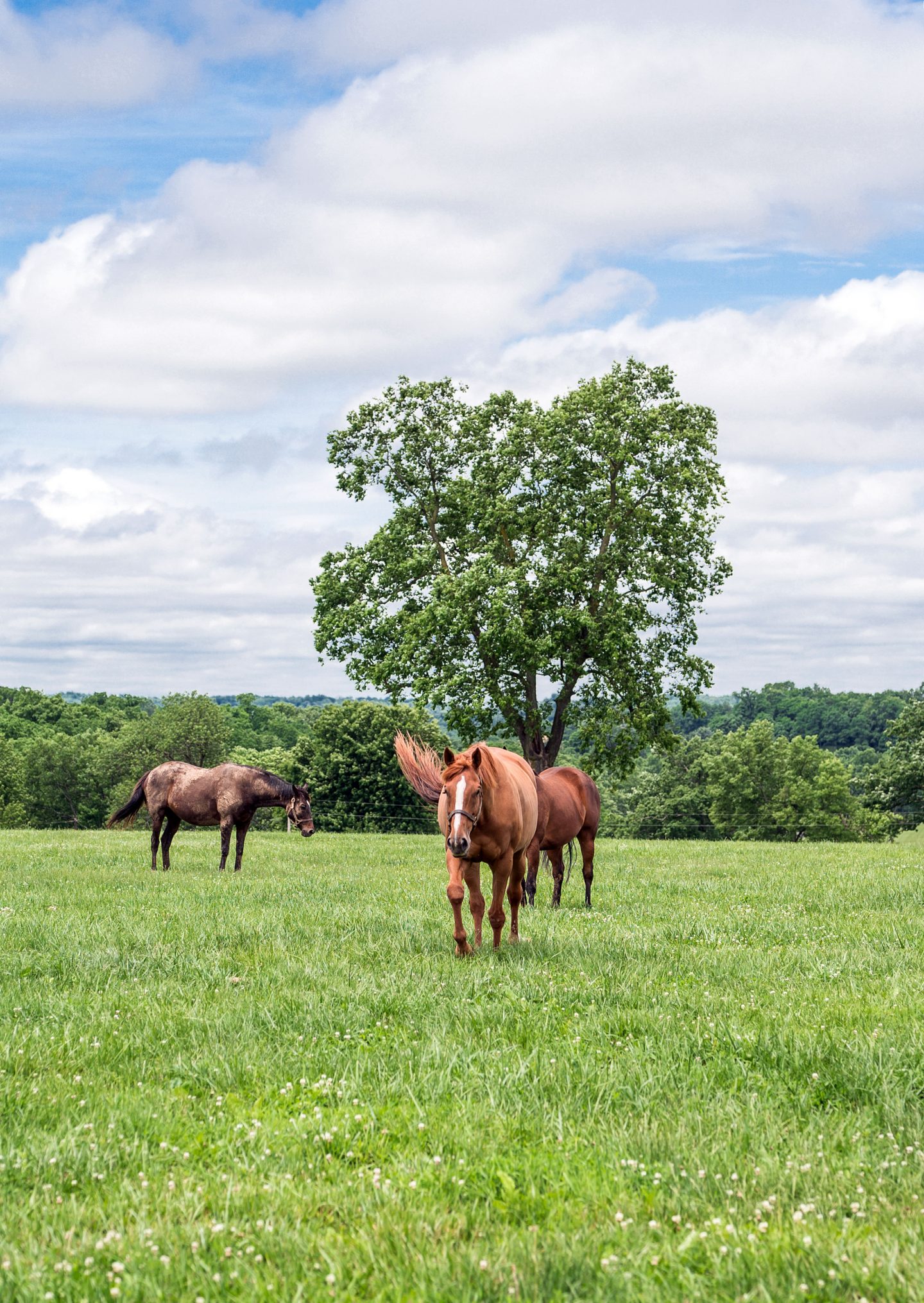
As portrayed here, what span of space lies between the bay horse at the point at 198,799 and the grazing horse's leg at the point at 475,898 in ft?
37.5

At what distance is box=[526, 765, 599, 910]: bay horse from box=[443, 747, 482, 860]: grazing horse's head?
12.9 ft

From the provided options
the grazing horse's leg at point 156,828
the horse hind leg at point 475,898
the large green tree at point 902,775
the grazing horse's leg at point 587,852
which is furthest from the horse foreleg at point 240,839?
the large green tree at point 902,775

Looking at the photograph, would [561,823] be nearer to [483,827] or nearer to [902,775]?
[483,827]

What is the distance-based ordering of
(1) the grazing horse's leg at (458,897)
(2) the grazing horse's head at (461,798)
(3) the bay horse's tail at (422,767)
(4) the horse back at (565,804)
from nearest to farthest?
(2) the grazing horse's head at (461,798), (1) the grazing horse's leg at (458,897), (3) the bay horse's tail at (422,767), (4) the horse back at (565,804)

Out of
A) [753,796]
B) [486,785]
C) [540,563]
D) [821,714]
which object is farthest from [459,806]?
[821,714]

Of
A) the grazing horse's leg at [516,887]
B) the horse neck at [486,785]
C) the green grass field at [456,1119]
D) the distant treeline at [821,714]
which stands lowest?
the green grass field at [456,1119]

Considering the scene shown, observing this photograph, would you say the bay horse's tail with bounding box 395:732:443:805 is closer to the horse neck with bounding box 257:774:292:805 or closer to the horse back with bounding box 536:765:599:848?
the horse back with bounding box 536:765:599:848

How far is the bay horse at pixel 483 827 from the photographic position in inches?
366

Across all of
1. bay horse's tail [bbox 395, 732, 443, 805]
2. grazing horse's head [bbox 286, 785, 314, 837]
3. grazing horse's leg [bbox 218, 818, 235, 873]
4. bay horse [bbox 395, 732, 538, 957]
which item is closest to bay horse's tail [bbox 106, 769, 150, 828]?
grazing horse's leg [bbox 218, 818, 235, 873]

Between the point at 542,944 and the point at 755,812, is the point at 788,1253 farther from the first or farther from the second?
the point at 755,812

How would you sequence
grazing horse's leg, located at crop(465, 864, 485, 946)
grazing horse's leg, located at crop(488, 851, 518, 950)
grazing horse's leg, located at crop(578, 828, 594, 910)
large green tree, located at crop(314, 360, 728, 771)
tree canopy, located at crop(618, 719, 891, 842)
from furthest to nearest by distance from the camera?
tree canopy, located at crop(618, 719, 891, 842), large green tree, located at crop(314, 360, 728, 771), grazing horse's leg, located at crop(578, 828, 594, 910), grazing horse's leg, located at crop(488, 851, 518, 950), grazing horse's leg, located at crop(465, 864, 485, 946)

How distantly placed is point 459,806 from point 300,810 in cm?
1379

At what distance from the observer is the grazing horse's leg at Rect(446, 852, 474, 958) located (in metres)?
9.41

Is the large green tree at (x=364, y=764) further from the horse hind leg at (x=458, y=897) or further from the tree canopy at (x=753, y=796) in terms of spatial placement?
the horse hind leg at (x=458, y=897)
